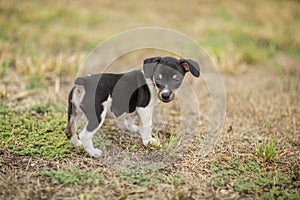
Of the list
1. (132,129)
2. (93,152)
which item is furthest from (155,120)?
(93,152)

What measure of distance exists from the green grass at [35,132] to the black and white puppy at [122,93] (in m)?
0.26

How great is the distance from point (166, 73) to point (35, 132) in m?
1.89

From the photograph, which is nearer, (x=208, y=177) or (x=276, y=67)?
(x=208, y=177)

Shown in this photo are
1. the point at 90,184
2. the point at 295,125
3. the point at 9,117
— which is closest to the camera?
the point at 90,184

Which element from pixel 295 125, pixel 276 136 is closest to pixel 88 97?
pixel 276 136

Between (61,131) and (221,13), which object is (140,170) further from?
(221,13)

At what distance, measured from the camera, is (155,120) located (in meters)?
5.44

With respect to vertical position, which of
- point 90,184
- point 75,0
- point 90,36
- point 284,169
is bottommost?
point 90,184

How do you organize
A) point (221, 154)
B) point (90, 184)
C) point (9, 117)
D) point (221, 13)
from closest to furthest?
point (90, 184)
point (221, 154)
point (9, 117)
point (221, 13)

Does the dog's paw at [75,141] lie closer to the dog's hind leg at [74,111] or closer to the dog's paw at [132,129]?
the dog's hind leg at [74,111]

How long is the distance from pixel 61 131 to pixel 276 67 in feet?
17.0

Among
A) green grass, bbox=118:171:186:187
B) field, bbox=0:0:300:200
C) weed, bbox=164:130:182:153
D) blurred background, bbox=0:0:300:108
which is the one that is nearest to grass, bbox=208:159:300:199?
field, bbox=0:0:300:200

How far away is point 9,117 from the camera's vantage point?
16.1 feet

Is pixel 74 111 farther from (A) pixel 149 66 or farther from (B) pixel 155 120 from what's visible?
(B) pixel 155 120
